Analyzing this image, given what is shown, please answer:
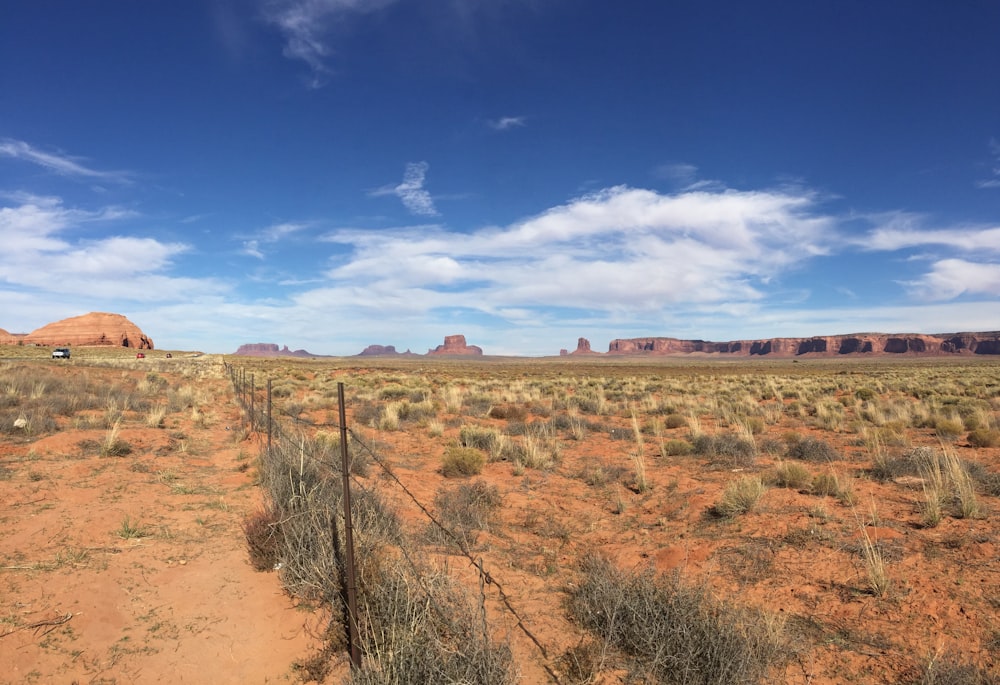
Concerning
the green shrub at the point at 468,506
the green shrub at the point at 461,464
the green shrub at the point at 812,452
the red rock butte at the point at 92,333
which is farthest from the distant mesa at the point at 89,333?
the green shrub at the point at 812,452

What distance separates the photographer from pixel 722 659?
3.63m

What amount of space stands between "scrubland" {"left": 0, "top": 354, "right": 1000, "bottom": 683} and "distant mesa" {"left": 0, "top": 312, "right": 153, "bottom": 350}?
537 feet

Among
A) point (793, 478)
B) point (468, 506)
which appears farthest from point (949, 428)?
point (468, 506)

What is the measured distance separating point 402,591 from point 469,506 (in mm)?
3687

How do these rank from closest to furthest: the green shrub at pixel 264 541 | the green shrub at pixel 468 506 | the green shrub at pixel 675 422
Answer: the green shrub at pixel 264 541, the green shrub at pixel 468 506, the green shrub at pixel 675 422

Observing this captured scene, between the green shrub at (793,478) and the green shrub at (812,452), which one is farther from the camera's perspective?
the green shrub at (812,452)

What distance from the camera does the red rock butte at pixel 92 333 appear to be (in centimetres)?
14125

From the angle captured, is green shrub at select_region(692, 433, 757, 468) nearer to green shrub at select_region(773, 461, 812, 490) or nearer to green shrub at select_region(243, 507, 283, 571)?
green shrub at select_region(773, 461, 812, 490)

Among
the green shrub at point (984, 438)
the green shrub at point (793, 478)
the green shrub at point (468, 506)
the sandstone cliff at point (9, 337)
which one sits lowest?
the green shrub at point (468, 506)

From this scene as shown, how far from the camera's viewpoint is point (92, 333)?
14312 centimetres

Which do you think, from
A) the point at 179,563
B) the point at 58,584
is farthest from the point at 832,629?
the point at 58,584

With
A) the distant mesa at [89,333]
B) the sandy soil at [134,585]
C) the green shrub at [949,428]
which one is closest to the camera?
the sandy soil at [134,585]

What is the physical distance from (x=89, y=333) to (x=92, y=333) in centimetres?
75

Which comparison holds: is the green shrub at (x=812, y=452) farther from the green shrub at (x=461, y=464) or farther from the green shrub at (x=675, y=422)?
the green shrub at (x=461, y=464)
